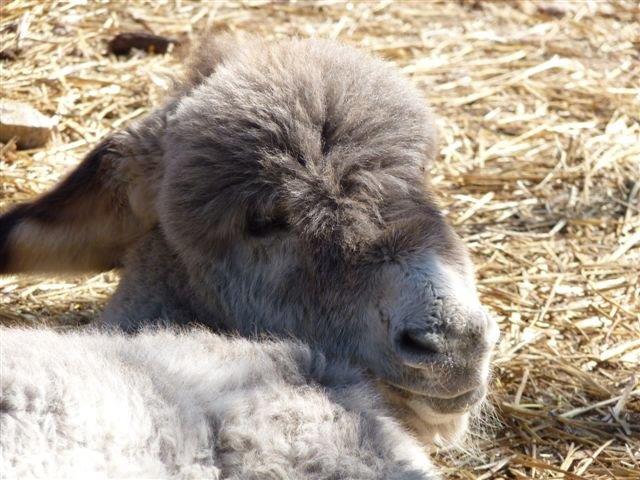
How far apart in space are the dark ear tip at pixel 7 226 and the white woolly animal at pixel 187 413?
93 cm

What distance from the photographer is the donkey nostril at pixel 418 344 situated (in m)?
2.62

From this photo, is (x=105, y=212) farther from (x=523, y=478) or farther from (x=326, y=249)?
(x=523, y=478)

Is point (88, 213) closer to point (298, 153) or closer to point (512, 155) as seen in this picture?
point (298, 153)

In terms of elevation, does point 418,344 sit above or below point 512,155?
above

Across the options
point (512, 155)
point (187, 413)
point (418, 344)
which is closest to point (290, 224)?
point (418, 344)

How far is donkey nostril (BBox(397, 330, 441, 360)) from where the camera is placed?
262 cm

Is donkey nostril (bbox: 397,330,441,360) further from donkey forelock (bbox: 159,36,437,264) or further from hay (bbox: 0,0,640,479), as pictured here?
hay (bbox: 0,0,640,479)

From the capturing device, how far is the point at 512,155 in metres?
5.78

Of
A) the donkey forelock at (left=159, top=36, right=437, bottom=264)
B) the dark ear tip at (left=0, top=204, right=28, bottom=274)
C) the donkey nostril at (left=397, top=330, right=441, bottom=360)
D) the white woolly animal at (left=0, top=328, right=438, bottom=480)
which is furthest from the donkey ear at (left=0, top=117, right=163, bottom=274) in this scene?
the donkey nostril at (left=397, top=330, right=441, bottom=360)

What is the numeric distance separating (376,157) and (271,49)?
Result: 22.9 inches

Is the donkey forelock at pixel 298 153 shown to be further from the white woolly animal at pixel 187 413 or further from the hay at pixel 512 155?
the hay at pixel 512 155

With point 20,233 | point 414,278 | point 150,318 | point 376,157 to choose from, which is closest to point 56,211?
point 20,233

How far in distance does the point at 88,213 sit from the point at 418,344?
4.78 ft

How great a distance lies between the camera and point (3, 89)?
18.4 ft
